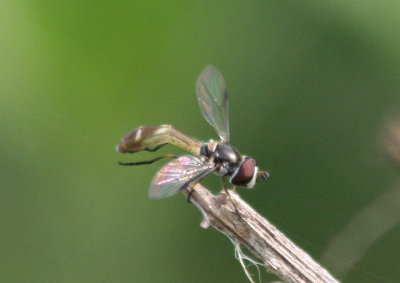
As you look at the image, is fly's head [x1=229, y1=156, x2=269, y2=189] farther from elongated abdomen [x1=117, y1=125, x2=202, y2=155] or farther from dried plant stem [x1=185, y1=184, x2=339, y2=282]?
dried plant stem [x1=185, y1=184, x2=339, y2=282]

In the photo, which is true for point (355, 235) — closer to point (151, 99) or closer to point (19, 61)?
point (151, 99)

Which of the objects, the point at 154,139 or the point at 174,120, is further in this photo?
the point at 174,120

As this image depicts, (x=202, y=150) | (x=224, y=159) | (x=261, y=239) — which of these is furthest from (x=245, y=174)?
(x=261, y=239)

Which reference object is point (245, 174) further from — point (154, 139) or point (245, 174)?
point (154, 139)

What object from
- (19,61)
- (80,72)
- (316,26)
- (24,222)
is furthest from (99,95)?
(316,26)

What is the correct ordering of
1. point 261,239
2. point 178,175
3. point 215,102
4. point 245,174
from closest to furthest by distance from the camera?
point 261,239 → point 178,175 → point 245,174 → point 215,102

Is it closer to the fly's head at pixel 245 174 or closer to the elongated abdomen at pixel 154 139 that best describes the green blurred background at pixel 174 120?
the elongated abdomen at pixel 154 139

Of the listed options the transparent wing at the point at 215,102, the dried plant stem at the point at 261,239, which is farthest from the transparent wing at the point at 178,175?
the transparent wing at the point at 215,102
